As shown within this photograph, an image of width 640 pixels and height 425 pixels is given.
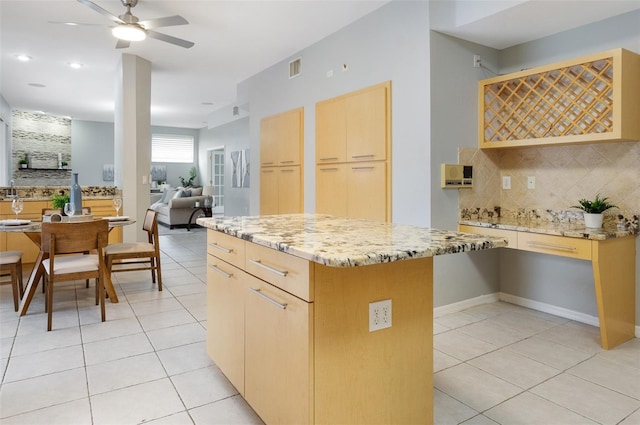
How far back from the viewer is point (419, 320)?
1.55 m

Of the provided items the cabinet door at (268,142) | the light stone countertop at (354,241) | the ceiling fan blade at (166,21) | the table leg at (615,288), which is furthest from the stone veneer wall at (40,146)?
the table leg at (615,288)

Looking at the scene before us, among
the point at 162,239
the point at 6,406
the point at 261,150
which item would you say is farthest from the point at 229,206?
the point at 6,406

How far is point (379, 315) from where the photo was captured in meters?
1.45

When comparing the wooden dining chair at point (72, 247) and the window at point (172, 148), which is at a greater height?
the window at point (172, 148)

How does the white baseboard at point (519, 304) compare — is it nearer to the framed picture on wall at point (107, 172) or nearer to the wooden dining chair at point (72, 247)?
the wooden dining chair at point (72, 247)

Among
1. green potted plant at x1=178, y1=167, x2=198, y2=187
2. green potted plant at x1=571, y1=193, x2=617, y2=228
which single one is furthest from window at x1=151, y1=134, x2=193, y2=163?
green potted plant at x1=571, y1=193, x2=617, y2=228

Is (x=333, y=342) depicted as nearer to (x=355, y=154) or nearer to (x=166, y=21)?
(x=355, y=154)

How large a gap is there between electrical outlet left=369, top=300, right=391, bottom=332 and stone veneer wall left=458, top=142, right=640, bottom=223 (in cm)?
213

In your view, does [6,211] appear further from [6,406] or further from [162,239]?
[6,406]

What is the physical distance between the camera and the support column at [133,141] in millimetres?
4906

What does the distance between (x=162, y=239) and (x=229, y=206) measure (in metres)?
1.98

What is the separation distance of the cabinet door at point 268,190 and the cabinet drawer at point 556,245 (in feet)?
10.1

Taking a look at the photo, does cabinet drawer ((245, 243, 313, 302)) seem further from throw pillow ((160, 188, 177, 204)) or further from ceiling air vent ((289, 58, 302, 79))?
throw pillow ((160, 188, 177, 204))

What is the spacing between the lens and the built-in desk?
2559mm
